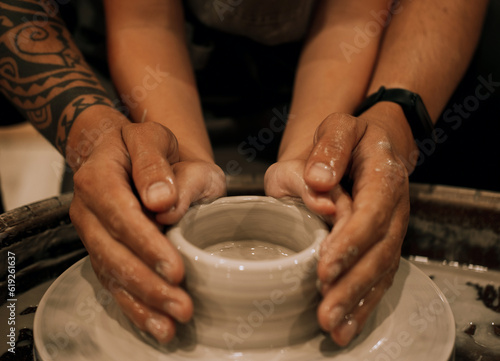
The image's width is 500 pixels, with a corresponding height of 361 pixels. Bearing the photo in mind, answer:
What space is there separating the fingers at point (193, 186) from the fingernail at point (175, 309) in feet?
0.42

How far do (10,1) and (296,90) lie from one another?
2.46ft

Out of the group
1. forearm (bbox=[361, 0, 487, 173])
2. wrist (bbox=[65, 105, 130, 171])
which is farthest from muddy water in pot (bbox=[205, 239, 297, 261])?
forearm (bbox=[361, 0, 487, 173])

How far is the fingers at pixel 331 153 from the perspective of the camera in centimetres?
65

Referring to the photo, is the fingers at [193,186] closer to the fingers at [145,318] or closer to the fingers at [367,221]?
the fingers at [145,318]

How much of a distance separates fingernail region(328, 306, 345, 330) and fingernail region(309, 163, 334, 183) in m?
0.18

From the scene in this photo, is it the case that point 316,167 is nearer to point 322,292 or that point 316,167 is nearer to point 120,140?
point 322,292

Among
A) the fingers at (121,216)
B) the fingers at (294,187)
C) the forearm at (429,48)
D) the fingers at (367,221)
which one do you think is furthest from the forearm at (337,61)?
the fingers at (121,216)

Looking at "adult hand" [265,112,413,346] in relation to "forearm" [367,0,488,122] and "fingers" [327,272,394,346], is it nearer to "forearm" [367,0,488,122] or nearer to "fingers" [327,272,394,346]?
"fingers" [327,272,394,346]

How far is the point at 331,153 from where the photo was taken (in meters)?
0.67

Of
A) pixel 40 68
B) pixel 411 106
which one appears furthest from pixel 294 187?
pixel 40 68

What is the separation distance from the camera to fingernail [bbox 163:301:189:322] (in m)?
0.58

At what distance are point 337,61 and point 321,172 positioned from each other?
609 mm

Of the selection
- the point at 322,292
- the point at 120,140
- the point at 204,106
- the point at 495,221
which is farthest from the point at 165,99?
the point at 495,221

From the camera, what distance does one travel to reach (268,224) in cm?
76
